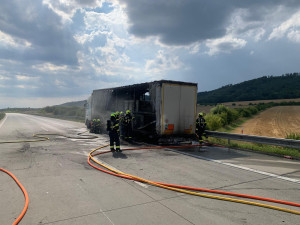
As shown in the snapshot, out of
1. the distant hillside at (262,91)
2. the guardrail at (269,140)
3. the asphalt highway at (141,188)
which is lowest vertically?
the asphalt highway at (141,188)

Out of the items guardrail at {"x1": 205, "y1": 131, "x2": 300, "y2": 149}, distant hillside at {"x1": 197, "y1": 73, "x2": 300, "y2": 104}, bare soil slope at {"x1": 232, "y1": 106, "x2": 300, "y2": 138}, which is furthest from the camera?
distant hillside at {"x1": 197, "y1": 73, "x2": 300, "y2": 104}

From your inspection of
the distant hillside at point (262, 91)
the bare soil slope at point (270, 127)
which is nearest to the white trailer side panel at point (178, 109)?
the bare soil slope at point (270, 127)

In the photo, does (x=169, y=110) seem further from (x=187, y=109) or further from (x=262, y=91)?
(x=262, y=91)

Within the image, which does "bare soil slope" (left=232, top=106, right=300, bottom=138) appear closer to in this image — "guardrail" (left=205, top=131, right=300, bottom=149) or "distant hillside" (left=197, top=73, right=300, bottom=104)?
"guardrail" (left=205, top=131, right=300, bottom=149)

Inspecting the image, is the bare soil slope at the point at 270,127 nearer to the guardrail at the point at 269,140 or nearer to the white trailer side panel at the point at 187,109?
the guardrail at the point at 269,140

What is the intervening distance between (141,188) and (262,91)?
113 m

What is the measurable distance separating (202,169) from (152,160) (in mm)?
1821

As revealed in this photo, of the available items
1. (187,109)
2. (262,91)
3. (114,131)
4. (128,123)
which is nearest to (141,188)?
(114,131)

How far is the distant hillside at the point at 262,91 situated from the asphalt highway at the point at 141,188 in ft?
295

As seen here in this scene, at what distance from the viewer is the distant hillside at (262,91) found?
93500mm

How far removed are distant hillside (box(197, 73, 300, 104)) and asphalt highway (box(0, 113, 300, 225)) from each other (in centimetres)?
9006

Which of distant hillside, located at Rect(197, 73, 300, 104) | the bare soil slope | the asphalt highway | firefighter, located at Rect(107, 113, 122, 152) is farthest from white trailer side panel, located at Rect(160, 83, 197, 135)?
distant hillside, located at Rect(197, 73, 300, 104)

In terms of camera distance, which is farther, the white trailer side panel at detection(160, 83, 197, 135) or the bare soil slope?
the bare soil slope

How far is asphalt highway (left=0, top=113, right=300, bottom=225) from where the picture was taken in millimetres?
3625
